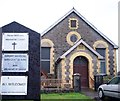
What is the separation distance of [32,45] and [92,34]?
20163 millimetres

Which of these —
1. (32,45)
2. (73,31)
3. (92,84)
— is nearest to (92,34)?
(73,31)

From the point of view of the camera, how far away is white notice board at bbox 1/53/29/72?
8.95 meters

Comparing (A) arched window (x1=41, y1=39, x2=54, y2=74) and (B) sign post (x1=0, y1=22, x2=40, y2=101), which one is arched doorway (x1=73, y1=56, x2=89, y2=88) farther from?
(B) sign post (x1=0, y1=22, x2=40, y2=101)

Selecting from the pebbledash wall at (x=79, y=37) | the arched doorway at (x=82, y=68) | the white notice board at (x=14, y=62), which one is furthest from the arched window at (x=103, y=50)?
the white notice board at (x=14, y=62)

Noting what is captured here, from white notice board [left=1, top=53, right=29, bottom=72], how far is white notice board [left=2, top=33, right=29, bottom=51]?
242 mm

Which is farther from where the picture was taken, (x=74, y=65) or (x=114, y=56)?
(x=114, y=56)

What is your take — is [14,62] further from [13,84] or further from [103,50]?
[103,50]

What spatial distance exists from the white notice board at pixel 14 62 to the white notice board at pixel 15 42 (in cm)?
24

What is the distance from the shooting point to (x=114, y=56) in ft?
93.0

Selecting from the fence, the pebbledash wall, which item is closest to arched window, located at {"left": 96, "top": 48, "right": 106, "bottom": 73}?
the pebbledash wall

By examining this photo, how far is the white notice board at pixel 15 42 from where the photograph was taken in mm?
9078

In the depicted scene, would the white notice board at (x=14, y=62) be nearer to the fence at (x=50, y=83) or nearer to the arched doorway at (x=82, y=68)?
the fence at (x=50, y=83)

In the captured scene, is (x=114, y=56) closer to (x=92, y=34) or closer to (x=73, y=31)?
(x=92, y=34)

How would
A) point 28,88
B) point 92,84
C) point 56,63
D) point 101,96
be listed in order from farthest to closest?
point 56,63 < point 92,84 < point 101,96 < point 28,88
